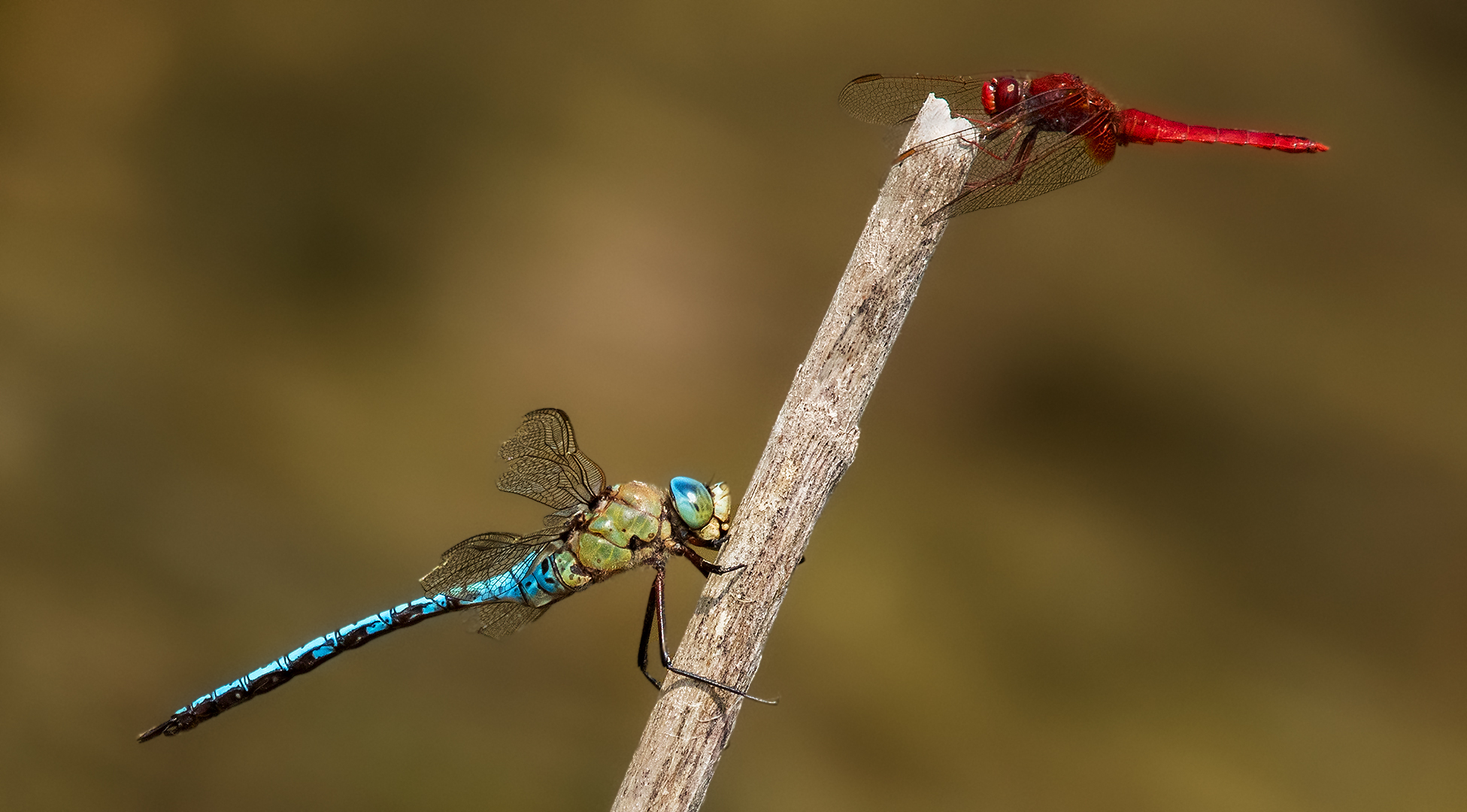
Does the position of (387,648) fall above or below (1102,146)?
below

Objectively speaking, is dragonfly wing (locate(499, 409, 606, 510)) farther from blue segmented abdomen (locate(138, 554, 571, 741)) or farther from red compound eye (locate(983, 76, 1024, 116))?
red compound eye (locate(983, 76, 1024, 116))

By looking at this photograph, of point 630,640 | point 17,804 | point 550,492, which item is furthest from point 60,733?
point 550,492

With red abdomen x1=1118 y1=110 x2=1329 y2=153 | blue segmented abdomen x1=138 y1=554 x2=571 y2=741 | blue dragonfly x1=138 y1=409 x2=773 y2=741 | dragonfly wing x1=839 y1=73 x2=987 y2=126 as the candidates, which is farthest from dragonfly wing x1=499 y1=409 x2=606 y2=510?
red abdomen x1=1118 y1=110 x2=1329 y2=153

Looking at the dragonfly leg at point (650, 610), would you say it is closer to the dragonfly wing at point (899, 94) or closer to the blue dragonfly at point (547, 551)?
the blue dragonfly at point (547, 551)

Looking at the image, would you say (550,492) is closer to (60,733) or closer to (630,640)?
(630,640)

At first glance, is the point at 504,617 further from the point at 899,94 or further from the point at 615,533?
the point at 899,94

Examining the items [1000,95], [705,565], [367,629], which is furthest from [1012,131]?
[367,629]
